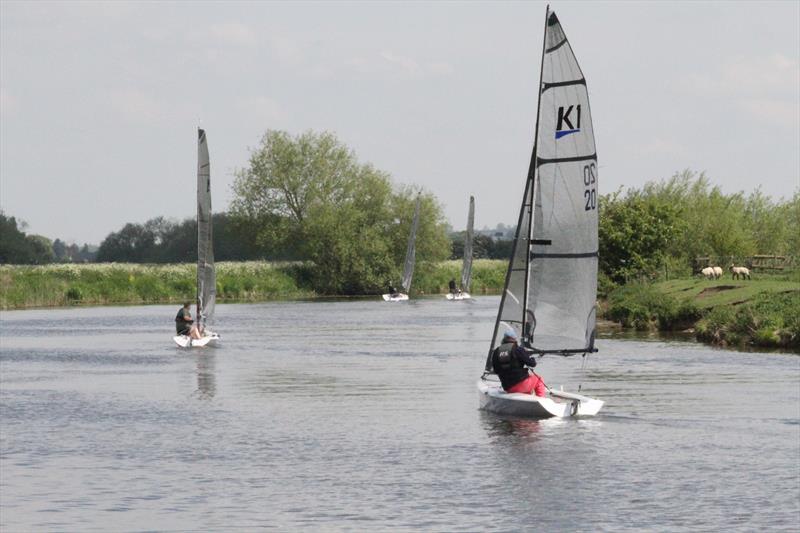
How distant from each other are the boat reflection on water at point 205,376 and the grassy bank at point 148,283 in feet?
151

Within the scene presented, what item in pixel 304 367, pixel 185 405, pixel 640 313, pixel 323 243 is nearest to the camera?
pixel 185 405

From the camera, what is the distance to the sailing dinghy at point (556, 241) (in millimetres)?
30938

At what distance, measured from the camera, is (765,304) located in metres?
54.1

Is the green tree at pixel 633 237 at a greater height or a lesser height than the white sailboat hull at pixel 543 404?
greater

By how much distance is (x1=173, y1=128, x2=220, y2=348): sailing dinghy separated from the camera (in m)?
54.6

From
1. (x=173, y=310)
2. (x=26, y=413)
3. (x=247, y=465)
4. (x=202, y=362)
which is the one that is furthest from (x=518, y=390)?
(x=173, y=310)

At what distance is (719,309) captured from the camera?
2222 inches

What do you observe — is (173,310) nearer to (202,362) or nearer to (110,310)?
(110,310)

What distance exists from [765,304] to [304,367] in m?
19.2

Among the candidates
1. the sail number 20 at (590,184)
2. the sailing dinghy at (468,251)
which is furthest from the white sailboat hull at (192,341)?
the sailing dinghy at (468,251)

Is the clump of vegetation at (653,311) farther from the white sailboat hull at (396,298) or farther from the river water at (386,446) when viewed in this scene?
the white sailboat hull at (396,298)

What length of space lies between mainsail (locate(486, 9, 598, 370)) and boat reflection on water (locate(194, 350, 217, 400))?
9.69m

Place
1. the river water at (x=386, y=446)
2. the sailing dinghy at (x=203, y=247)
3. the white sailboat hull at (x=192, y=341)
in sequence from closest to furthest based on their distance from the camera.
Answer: the river water at (x=386, y=446)
the white sailboat hull at (x=192, y=341)
the sailing dinghy at (x=203, y=247)

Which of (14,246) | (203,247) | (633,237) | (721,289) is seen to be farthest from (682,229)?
(14,246)
